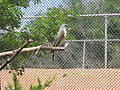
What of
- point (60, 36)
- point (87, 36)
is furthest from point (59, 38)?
point (87, 36)

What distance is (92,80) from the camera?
484 centimetres

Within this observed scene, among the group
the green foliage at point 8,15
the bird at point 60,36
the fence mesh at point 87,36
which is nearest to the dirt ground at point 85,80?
the fence mesh at point 87,36

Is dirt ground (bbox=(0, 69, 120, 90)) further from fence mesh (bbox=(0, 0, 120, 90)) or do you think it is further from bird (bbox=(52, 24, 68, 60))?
bird (bbox=(52, 24, 68, 60))

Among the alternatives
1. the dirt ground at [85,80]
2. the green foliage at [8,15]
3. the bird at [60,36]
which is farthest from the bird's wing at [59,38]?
the dirt ground at [85,80]

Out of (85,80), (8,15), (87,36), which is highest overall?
(8,15)

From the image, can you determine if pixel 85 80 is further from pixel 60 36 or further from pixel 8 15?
pixel 8 15

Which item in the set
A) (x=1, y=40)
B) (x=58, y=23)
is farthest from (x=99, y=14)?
(x=1, y=40)

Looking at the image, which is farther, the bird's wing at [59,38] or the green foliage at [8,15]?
the bird's wing at [59,38]

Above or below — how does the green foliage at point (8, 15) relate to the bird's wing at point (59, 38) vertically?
above

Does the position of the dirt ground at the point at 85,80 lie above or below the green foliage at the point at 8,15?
below

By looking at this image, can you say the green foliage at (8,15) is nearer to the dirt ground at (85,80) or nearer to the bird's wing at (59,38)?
the bird's wing at (59,38)

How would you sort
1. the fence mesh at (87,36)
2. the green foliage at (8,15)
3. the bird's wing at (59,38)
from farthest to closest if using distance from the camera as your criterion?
the fence mesh at (87,36), the bird's wing at (59,38), the green foliage at (8,15)

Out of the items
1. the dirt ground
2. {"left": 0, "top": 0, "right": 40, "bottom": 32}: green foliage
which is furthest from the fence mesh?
{"left": 0, "top": 0, "right": 40, "bottom": 32}: green foliage

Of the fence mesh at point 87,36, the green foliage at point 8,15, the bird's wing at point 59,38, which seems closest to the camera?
the green foliage at point 8,15
